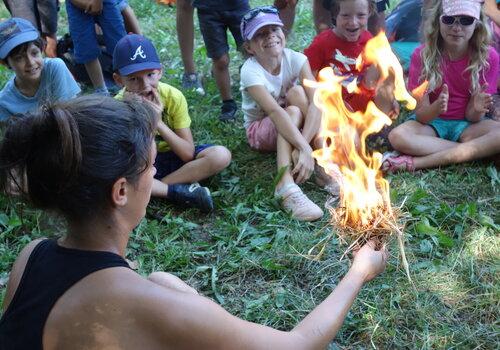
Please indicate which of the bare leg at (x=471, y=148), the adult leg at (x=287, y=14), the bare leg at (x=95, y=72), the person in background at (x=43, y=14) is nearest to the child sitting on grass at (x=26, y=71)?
the bare leg at (x=95, y=72)

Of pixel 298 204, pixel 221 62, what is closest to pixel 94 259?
pixel 298 204

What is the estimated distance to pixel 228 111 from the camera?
4.95 metres

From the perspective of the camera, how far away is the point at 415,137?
13.1ft

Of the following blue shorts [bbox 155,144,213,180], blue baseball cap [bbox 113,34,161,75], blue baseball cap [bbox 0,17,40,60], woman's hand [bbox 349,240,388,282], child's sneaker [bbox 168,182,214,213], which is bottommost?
child's sneaker [bbox 168,182,214,213]

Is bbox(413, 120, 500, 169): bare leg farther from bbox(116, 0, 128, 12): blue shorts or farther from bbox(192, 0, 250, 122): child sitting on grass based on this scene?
bbox(116, 0, 128, 12): blue shorts

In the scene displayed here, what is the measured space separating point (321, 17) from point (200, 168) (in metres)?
2.18

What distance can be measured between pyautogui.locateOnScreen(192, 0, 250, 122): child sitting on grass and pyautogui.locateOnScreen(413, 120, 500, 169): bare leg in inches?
69.9

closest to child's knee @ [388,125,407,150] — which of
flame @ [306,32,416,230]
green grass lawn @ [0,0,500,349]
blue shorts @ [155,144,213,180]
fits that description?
green grass lawn @ [0,0,500,349]

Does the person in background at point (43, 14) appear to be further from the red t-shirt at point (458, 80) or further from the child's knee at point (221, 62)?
the red t-shirt at point (458, 80)

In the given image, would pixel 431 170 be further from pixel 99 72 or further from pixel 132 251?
pixel 99 72

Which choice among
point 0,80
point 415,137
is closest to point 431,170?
point 415,137

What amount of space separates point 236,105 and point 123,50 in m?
1.55

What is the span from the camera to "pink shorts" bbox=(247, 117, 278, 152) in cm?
411

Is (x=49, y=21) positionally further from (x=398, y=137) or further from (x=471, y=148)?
(x=471, y=148)
